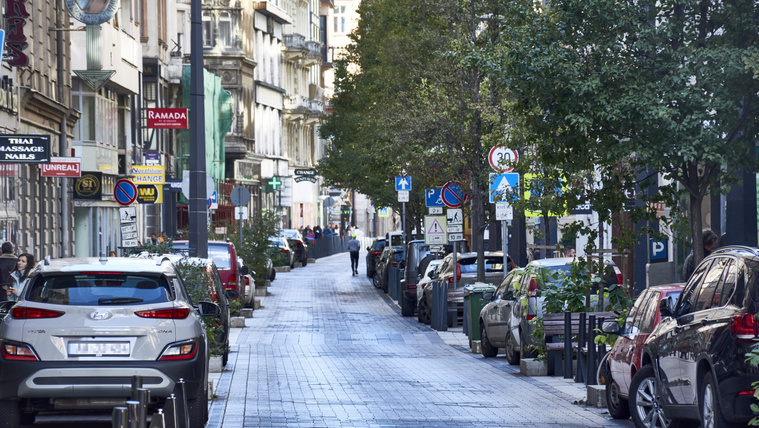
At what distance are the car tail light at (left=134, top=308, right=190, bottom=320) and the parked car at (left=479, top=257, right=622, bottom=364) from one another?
23.8ft

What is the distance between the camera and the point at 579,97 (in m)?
14.9

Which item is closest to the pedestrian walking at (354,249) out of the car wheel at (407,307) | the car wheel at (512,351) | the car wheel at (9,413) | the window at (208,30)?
the window at (208,30)

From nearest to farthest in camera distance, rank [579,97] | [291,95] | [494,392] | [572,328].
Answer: [579,97], [494,392], [572,328], [291,95]

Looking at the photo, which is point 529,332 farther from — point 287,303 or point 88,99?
point 88,99

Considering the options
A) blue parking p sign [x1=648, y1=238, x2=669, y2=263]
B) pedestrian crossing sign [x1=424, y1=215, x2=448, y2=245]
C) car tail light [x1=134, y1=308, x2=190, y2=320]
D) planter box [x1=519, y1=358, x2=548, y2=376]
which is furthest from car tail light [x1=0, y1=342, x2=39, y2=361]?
pedestrian crossing sign [x1=424, y1=215, x2=448, y2=245]

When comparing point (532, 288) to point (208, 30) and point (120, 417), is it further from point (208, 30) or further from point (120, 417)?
point (208, 30)

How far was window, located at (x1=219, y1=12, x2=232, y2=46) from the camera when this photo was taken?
78.0 m

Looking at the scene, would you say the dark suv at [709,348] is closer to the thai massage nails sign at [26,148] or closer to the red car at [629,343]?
the red car at [629,343]

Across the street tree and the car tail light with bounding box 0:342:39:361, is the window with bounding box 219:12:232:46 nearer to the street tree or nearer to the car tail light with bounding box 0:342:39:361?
the street tree

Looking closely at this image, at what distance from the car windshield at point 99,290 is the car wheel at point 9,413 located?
33.4 inches

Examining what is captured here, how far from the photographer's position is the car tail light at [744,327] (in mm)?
9305

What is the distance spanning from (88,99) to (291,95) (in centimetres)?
5455

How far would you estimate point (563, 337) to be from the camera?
1903cm

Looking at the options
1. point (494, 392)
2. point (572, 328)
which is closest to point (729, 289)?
point (494, 392)
